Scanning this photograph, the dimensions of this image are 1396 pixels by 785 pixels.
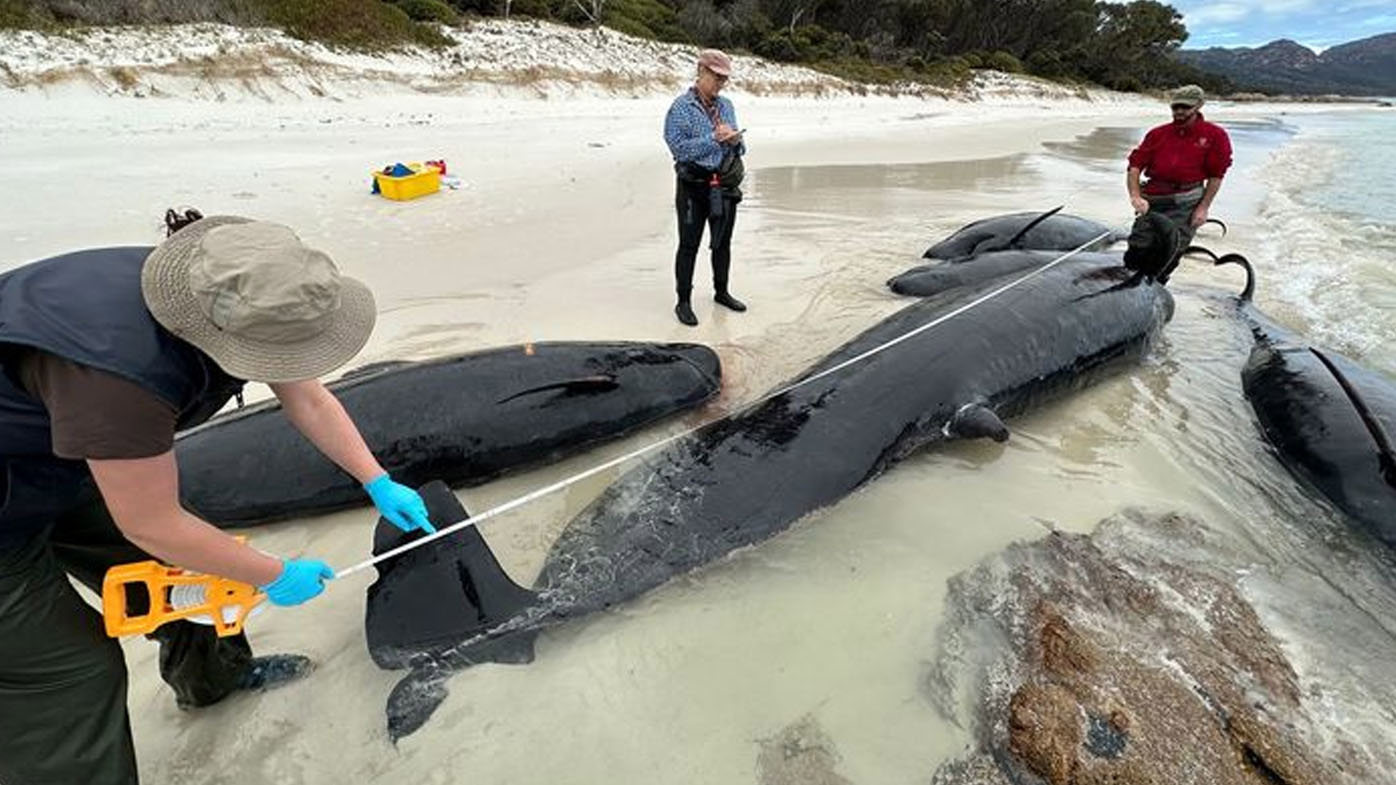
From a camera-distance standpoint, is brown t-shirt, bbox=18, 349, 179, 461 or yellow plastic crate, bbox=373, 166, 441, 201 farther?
yellow plastic crate, bbox=373, 166, 441, 201

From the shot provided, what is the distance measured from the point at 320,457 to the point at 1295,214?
15.9 m

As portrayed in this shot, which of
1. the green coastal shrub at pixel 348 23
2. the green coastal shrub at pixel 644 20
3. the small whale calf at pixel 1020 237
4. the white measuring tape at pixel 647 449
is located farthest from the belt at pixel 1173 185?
the green coastal shrub at pixel 644 20

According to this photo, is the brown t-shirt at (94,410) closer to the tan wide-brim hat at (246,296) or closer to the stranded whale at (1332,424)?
the tan wide-brim hat at (246,296)

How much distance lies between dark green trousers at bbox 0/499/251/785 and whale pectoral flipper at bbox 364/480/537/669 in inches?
31.8

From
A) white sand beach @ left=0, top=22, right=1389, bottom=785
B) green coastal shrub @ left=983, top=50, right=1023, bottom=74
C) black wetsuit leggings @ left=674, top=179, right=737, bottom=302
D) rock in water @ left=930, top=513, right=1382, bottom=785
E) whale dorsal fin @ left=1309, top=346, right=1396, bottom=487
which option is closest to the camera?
rock in water @ left=930, top=513, right=1382, bottom=785

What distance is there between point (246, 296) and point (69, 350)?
1.22ft

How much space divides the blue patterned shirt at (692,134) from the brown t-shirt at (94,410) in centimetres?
494

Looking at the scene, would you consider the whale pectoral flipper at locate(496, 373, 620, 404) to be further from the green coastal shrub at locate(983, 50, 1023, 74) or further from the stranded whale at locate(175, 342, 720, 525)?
the green coastal shrub at locate(983, 50, 1023, 74)

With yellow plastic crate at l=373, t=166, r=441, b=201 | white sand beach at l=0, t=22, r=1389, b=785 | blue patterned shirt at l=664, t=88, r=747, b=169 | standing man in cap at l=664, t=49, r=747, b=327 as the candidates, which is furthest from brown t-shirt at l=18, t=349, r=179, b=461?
yellow plastic crate at l=373, t=166, r=441, b=201

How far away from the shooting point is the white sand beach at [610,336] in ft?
8.76

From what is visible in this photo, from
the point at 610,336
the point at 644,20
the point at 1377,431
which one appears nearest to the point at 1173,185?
the point at 1377,431

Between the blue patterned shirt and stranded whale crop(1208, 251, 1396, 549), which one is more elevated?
the blue patterned shirt

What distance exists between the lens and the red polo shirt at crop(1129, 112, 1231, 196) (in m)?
7.07

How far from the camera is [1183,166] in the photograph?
7172mm
